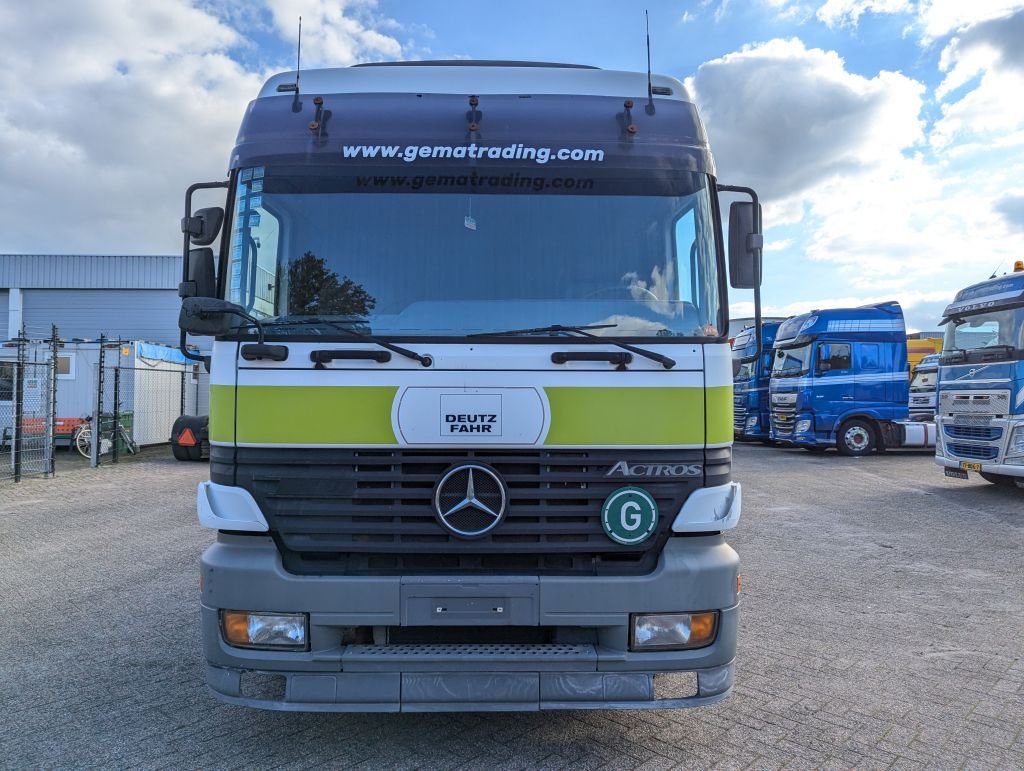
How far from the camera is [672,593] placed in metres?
3.20

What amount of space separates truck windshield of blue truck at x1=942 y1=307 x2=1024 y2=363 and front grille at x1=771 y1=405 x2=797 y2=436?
245 inches

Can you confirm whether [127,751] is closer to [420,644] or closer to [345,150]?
[420,644]

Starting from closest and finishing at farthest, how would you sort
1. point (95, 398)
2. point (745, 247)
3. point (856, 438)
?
1. point (745, 247)
2. point (95, 398)
3. point (856, 438)

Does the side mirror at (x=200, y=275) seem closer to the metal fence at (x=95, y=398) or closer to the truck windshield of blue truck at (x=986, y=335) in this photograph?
the truck windshield of blue truck at (x=986, y=335)

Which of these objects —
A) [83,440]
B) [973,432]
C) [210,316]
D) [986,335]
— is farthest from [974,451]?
[83,440]

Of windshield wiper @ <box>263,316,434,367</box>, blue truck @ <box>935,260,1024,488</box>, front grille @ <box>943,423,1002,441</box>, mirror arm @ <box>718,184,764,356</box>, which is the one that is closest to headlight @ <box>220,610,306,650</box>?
windshield wiper @ <box>263,316,434,367</box>

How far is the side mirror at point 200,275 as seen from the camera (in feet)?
12.1

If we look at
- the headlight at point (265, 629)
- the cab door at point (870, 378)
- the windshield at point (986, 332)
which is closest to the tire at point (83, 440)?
the headlight at point (265, 629)

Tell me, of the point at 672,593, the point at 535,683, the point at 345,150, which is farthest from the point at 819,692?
the point at 345,150

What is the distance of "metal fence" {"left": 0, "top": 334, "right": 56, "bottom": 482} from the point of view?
12.8m

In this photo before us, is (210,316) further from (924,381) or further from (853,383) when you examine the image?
(924,381)

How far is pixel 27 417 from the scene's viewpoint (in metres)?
14.9

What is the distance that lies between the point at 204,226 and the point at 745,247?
262 cm

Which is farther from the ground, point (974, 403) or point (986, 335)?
point (986, 335)
